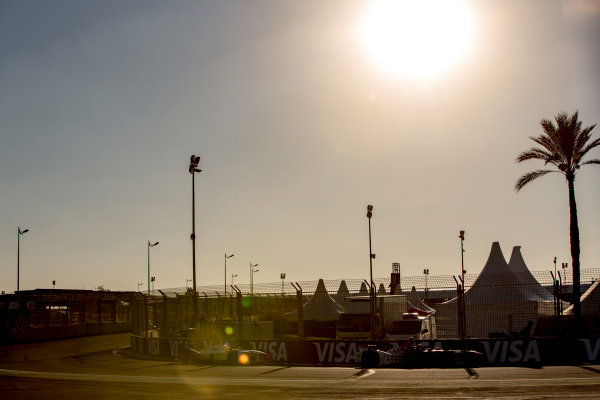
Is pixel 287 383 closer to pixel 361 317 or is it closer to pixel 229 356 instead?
pixel 229 356

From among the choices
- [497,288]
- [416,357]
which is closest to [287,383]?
[416,357]

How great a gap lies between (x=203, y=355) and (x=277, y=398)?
10.9m

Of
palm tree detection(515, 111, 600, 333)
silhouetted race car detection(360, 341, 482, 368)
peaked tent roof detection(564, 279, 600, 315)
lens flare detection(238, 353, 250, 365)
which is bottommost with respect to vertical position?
lens flare detection(238, 353, 250, 365)

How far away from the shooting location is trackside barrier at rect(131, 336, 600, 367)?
2044 centimetres

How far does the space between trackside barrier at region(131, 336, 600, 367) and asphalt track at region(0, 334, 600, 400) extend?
2.25m

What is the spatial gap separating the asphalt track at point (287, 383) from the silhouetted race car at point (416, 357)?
1006 mm

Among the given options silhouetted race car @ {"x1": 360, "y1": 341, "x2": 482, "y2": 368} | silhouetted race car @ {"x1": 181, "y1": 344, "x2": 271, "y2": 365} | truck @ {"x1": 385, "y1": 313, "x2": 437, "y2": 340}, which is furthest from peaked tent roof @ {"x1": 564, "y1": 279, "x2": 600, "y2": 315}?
silhouetted race car @ {"x1": 181, "y1": 344, "x2": 271, "y2": 365}

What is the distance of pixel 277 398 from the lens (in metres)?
13.2

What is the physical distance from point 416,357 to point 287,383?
237 inches

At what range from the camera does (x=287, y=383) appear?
16.0 metres

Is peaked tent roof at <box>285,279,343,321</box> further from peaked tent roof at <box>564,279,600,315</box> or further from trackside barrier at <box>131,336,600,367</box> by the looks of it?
peaked tent roof at <box>564,279,600,315</box>

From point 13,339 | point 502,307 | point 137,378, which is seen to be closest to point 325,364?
point 137,378

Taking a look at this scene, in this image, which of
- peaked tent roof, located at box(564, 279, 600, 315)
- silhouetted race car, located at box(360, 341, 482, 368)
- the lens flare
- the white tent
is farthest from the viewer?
peaked tent roof, located at box(564, 279, 600, 315)

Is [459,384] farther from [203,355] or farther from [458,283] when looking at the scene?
[203,355]
